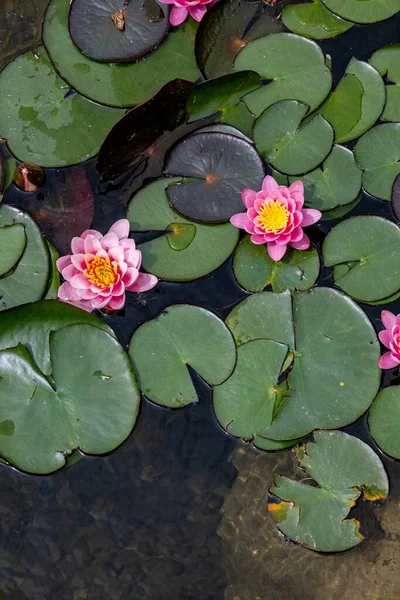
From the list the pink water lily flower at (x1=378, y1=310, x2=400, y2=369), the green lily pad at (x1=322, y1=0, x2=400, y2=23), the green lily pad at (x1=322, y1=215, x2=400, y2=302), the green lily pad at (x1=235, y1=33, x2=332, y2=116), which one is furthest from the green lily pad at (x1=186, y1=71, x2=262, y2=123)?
the pink water lily flower at (x1=378, y1=310, x2=400, y2=369)

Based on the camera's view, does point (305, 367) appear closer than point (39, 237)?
Yes

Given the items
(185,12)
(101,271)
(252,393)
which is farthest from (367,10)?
(252,393)

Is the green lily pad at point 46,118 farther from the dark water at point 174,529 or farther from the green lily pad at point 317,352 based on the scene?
the green lily pad at point 317,352

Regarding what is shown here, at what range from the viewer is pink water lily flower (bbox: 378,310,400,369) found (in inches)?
117

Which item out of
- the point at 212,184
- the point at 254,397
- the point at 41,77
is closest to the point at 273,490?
the point at 254,397

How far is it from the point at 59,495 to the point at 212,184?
1.76 m

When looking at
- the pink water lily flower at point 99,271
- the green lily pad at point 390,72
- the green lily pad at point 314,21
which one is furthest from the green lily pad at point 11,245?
the green lily pad at point 390,72

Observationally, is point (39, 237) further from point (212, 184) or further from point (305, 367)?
point (305, 367)

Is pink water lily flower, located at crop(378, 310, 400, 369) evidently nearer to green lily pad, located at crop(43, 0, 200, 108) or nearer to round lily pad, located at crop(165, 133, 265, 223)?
round lily pad, located at crop(165, 133, 265, 223)

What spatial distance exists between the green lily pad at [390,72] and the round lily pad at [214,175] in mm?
809

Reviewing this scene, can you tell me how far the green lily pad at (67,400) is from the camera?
3.00 metres

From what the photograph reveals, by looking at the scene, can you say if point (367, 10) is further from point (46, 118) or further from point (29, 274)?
point (29, 274)

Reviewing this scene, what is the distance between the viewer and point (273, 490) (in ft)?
9.99

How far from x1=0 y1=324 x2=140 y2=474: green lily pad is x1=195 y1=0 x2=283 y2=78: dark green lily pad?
1663mm
